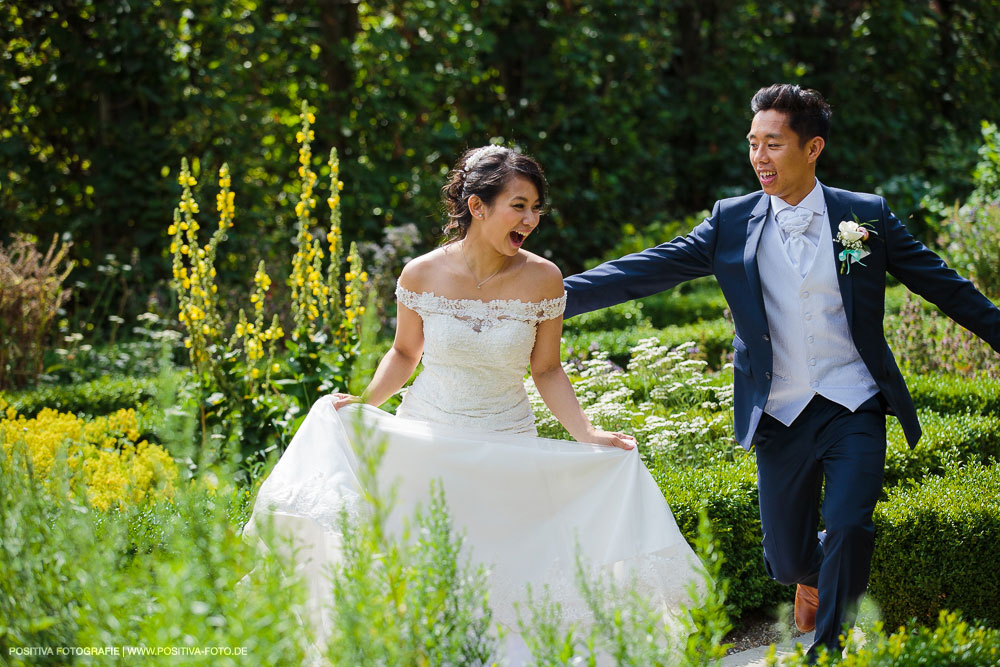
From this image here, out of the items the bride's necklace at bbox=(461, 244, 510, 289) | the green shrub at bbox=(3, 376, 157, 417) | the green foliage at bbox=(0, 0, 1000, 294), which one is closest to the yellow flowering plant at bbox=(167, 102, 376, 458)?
the bride's necklace at bbox=(461, 244, 510, 289)

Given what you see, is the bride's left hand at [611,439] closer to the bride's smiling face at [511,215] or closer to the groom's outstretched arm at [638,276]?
the groom's outstretched arm at [638,276]

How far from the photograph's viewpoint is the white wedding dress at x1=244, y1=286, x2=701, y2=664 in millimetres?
3021

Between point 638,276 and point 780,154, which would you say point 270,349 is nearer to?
point 638,276

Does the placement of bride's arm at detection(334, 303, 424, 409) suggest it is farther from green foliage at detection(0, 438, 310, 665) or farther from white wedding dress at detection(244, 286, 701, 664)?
green foliage at detection(0, 438, 310, 665)

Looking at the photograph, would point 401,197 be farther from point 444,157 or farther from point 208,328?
point 208,328

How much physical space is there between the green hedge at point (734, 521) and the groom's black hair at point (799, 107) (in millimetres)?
1415

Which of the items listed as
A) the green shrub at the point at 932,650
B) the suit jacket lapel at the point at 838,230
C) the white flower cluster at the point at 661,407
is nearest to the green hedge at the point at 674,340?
the white flower cluster at the point at 661,407

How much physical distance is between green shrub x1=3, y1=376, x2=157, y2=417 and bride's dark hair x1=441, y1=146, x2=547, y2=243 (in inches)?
118

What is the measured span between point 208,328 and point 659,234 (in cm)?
676

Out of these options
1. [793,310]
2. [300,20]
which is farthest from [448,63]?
[793,310]

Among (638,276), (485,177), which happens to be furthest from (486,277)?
(638,276)

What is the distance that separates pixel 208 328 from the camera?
15.0ft

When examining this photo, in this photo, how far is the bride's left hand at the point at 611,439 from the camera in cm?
332

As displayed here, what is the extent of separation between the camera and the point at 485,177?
11.3ft
